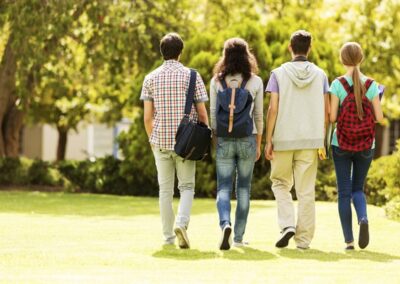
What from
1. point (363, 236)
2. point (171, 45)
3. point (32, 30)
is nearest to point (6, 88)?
point (32, 30)

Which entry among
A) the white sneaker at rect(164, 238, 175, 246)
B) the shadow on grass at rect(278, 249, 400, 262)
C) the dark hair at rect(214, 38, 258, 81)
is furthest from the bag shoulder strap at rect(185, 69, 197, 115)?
the shadow on grass at rect(278, 249, 400, 262)

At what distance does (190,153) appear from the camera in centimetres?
941

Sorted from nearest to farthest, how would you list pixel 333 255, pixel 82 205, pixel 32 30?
pixel 333 255, pixel 82 205, pixel 32 30

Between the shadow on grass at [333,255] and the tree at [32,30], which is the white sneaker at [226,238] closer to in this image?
the shadow on grass at [333,255]

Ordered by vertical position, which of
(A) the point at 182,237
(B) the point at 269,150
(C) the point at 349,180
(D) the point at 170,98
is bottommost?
(A) the point at 182,237

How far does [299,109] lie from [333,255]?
1.39 metres

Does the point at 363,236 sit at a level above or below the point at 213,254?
above

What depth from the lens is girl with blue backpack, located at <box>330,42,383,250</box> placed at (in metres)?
9.52

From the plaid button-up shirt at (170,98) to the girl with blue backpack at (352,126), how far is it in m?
1.30

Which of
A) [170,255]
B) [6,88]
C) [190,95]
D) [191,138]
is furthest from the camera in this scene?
[6,88]

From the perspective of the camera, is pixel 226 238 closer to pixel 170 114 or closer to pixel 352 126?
pixel 170 114

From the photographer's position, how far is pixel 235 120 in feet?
30.4

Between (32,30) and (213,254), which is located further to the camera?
(32,30)

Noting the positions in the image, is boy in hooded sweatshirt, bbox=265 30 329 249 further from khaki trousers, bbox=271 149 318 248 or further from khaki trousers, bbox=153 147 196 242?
khaki trousers, bbox=153 147 196 242
